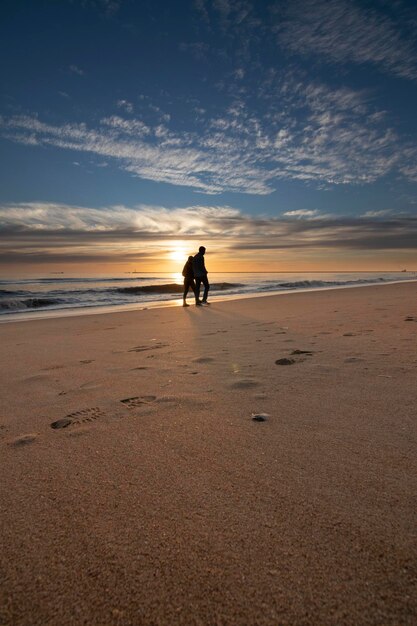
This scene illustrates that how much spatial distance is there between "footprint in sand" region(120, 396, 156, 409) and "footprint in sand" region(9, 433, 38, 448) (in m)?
0.61

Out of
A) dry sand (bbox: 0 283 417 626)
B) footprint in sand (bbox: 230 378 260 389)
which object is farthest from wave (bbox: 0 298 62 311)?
footprint in sand (bbox: 230 378 260 389)

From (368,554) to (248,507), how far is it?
1.36ft

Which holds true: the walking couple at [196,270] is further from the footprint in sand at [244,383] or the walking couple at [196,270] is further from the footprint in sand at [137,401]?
the footprint in sand at [137,401]

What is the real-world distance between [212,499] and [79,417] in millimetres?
1233

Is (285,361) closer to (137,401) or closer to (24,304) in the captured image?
(137,401)

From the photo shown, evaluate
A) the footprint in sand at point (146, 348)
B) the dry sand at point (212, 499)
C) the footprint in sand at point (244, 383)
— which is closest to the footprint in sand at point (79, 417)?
the dry sand at point (212, 499)

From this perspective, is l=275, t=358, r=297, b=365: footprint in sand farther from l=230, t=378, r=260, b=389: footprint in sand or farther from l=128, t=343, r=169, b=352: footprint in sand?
l=128, t=343, r=169, b=352: footprint in sand

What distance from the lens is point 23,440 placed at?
1966 millimetres

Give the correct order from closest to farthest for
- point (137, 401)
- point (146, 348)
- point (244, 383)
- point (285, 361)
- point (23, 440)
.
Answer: point (23, 440) → point (137, 401) → point (244, 383) → point (285, 361) → point (146, 348)

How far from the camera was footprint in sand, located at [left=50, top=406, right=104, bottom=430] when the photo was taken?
2.17 metres

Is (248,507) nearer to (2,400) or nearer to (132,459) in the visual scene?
(132,459)

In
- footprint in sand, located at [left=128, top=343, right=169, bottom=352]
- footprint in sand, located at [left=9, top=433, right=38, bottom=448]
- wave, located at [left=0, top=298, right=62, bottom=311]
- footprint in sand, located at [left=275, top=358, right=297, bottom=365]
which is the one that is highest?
wave, located at [left=0, top=298, right=62, bottom=311]

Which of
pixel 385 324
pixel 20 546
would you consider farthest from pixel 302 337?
pixel 20 546

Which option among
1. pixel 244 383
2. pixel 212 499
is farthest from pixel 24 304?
pixel 212 499
